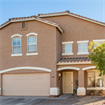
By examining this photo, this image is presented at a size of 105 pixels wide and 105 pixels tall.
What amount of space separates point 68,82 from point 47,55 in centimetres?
397

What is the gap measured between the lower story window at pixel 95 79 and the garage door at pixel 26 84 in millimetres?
4297

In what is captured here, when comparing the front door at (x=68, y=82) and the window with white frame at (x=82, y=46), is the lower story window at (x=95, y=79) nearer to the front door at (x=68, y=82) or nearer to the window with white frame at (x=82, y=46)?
the front door at (x=68, y=82)

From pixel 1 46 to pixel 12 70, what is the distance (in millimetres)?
2836

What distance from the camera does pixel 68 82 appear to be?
20.0 meters

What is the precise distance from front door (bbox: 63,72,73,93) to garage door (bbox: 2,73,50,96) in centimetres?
250

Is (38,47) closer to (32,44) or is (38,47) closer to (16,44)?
(32,44)

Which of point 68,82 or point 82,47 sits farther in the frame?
point 68,82

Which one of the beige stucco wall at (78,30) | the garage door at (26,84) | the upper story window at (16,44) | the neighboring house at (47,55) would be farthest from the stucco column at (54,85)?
the upper story window at (16,44)

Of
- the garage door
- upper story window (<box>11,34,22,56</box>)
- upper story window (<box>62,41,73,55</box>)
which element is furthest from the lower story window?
upper story window (<box>11,34,22,56</box>)

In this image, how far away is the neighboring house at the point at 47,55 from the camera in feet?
59.6

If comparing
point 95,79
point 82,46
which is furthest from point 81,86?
point 82,46

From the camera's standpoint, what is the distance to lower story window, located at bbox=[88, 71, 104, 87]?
18.8 meters

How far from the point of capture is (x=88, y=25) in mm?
19766

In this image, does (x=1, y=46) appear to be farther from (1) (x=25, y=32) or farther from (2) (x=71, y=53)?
(2) (x=71, y=53)
